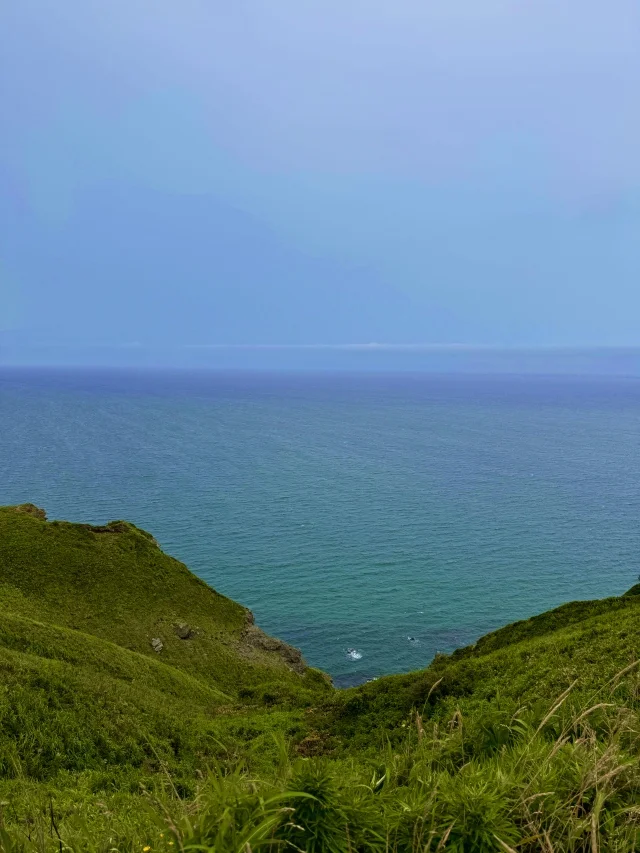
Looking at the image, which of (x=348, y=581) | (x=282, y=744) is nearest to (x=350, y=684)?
(x=348, y=581)

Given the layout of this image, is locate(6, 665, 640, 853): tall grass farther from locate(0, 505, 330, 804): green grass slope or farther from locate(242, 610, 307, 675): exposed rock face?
locate(242, 610, 307, 675): exposed rock face

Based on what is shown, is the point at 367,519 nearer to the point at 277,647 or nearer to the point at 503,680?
the point at 277,647

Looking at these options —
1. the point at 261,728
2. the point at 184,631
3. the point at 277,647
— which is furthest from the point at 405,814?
the point at 277,647

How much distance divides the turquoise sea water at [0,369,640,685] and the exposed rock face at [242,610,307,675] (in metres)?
4.87

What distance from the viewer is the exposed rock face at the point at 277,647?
48.9 meters

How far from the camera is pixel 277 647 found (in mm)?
50625

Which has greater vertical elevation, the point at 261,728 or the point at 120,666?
the point at 120,666

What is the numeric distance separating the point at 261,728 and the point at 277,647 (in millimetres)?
23237

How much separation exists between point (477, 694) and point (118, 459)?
128779 millimetres

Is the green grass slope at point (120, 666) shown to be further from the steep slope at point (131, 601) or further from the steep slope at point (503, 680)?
the steep slope at point (503, 680)

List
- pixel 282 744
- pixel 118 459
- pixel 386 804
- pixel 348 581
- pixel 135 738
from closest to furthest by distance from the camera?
pixel 386 804
pixel 282 744
pixel 135 738
pixel 348 581
pixel 118 459

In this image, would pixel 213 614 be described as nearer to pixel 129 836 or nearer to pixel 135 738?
pixel 135 738

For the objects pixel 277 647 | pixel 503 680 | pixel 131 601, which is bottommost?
pixel 277 647

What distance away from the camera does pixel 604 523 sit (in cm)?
9406
